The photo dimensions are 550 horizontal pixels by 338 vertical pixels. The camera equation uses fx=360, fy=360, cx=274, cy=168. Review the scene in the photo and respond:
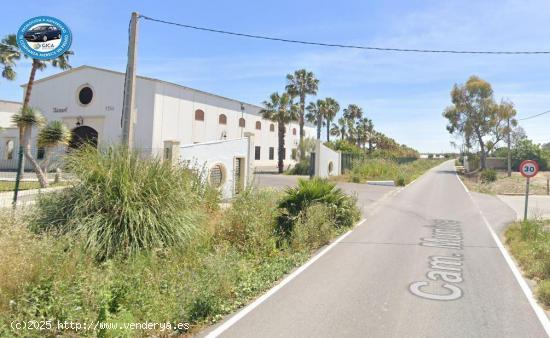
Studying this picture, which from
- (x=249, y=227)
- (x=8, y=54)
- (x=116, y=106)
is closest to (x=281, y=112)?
(x=116, y=106)

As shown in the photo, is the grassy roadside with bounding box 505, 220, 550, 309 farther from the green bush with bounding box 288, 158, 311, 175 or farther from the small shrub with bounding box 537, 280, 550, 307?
the green bush with bounding box 288, 158, 311, 175

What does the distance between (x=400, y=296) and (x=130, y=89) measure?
7.94 m

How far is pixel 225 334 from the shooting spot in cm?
450

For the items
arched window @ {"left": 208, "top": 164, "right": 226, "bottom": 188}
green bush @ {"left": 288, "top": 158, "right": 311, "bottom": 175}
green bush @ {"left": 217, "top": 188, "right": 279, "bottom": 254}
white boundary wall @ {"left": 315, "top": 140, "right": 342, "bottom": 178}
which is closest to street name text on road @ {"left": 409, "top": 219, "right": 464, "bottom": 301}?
green bush @ {"left": 217, "top": 188, "right": 279, "bottom": 254}

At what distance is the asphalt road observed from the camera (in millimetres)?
4699

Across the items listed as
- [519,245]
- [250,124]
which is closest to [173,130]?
[250,124]

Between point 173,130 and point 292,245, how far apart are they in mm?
28612

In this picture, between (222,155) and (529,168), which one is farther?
(222,155)

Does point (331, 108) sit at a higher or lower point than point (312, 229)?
higher

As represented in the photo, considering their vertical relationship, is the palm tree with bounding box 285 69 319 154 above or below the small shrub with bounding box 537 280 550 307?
above

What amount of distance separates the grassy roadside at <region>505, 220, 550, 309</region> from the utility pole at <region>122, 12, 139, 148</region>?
29.7 ft

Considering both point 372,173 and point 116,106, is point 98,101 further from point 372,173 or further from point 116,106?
point 372,173

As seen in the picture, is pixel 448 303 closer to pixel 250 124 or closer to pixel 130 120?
pixel 130 120

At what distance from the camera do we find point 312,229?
30.9 feet
